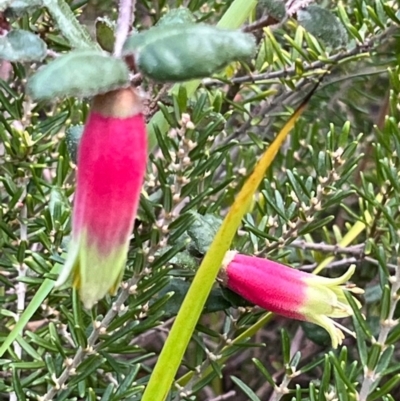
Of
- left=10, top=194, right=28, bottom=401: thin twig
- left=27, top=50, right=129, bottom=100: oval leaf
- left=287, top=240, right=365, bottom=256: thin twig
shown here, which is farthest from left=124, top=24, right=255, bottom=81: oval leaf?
left=287, top=240, right=365, bottom=256: thin twig

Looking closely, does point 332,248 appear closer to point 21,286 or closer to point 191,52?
point 21,286

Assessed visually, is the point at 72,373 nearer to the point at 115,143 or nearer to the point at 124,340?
the point at 124,340

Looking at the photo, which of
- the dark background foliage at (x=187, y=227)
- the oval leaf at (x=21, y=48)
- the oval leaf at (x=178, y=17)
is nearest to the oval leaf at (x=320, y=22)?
the dark background foliage at (x=187, y=227)

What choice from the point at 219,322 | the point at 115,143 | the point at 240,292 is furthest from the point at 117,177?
the point at 219,322

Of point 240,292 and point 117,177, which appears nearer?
point 117,177

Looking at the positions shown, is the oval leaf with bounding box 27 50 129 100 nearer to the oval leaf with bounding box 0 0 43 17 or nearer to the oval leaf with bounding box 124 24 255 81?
the oval leaf with bounding box 124 24 255 81

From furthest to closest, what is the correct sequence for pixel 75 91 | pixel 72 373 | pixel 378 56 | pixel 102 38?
pixel 378 56 < pixel 72 373 < pixel 102 38 < pixel 75 91
